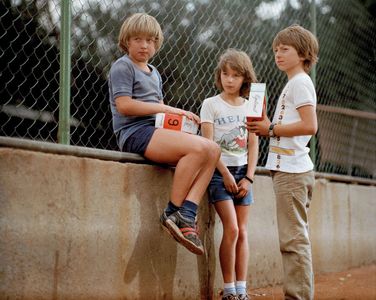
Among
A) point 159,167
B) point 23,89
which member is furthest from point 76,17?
point 159,167

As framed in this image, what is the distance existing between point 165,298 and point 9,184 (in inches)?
51.0

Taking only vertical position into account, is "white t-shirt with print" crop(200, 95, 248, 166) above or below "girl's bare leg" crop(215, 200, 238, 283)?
above

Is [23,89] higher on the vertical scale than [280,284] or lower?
higher

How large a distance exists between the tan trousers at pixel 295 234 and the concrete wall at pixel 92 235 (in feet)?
2.57

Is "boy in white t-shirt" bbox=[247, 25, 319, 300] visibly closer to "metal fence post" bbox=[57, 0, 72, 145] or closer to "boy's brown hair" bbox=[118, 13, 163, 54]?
"boy's brown hair" bbox=[118, 13, 163, 54]

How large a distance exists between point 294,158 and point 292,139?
4.3 inches

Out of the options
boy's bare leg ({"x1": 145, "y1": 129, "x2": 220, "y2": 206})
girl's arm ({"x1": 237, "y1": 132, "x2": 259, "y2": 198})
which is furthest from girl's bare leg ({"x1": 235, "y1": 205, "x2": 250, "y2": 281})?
boy's bare leg ({"x1": 145, "y1": 129, "x2": 220, "y2": 206})

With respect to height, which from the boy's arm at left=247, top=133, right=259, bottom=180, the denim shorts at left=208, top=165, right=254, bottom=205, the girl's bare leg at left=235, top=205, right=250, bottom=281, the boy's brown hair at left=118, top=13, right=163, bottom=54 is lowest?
the girl's bare leg at left=235, top=205, right=250, bottom=281

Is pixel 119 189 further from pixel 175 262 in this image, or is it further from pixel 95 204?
pixel 175 262

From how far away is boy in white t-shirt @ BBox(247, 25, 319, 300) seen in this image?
133 inches

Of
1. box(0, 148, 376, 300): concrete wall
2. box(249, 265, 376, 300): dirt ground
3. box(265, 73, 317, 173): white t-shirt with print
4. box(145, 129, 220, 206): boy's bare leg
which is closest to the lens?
box(0, 148, 376, 300): concrete wall

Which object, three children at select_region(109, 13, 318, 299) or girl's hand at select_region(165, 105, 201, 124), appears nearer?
three children at select_region(109, 13, 318, 299)

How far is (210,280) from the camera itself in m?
4.25

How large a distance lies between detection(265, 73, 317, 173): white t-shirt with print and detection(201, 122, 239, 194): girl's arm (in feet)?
1.15
